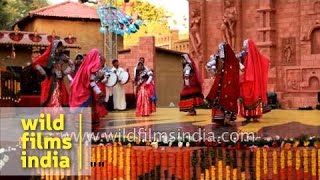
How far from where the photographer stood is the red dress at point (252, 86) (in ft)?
34.7

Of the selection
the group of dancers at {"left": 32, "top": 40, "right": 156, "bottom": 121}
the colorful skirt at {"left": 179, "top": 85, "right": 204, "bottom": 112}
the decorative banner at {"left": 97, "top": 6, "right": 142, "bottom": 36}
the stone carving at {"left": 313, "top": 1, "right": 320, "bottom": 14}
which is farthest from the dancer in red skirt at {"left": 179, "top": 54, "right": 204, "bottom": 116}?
the decorative banner at {"left": 97, "top": 6, "right": 142, "bottom": 36}

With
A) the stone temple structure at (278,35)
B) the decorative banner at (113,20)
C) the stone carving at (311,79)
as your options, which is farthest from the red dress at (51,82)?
the decorative banner at (113,20)

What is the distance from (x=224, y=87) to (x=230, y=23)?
387 inches

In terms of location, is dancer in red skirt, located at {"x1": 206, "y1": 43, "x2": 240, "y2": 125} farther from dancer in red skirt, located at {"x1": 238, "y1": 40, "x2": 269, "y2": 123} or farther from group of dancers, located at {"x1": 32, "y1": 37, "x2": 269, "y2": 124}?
dancer in red skirt, located at {"x1": 238, "y1": 40, "x2": 269, "y2": 123}

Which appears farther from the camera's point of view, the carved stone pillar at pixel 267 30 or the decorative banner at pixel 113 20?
the decorative banner at pixel 113 20

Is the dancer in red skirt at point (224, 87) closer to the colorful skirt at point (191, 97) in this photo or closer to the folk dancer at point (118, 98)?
the colorful skirt at point (191, 97)

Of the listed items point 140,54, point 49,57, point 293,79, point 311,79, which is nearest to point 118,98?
point 140,54

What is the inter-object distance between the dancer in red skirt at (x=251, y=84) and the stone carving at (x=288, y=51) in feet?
24.1

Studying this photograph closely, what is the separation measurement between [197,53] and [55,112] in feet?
37.9

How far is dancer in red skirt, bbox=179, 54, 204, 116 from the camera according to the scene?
12453 millimetres

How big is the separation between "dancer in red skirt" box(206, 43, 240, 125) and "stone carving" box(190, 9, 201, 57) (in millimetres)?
10609

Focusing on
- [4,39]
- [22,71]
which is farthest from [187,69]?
[4,39]

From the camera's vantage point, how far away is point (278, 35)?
59.2ft

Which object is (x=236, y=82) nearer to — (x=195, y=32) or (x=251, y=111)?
(x=251, y=111)
